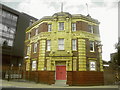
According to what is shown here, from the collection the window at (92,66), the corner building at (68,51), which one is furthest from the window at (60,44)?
the window at (92,66)

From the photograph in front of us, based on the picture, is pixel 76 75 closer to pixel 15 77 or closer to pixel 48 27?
pixel 48 27

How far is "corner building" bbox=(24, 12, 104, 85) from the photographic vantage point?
1602 cm

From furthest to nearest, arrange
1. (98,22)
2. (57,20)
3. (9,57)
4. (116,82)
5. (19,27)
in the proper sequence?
(19,27), (9,57), (98,22), (57,20), (116,82)

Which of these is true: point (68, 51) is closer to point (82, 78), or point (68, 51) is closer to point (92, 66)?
point (82, 78)

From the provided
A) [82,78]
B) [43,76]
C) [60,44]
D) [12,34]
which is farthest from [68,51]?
[12,34]

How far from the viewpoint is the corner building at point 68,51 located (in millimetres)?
16016

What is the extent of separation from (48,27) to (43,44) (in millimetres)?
2779

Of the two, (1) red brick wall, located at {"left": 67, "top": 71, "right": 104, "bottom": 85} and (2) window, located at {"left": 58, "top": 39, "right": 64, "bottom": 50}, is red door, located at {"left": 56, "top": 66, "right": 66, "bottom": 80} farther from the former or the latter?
(2) window, located at {"left": 58, "top": 39, "right": 64, "bottom": 50}

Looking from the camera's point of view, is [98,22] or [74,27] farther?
[98,22]

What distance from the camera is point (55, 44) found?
674 inches

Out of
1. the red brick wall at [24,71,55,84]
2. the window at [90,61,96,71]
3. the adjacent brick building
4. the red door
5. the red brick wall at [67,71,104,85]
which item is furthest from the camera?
the adjacent brick building

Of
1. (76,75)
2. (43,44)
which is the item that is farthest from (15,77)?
(76,75)

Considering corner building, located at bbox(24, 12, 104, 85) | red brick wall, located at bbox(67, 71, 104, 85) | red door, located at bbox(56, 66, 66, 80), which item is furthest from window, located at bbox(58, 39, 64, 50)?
red brick wall, located at bbox(67, 71, 104, 85)

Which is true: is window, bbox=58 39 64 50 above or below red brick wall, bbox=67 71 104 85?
above
